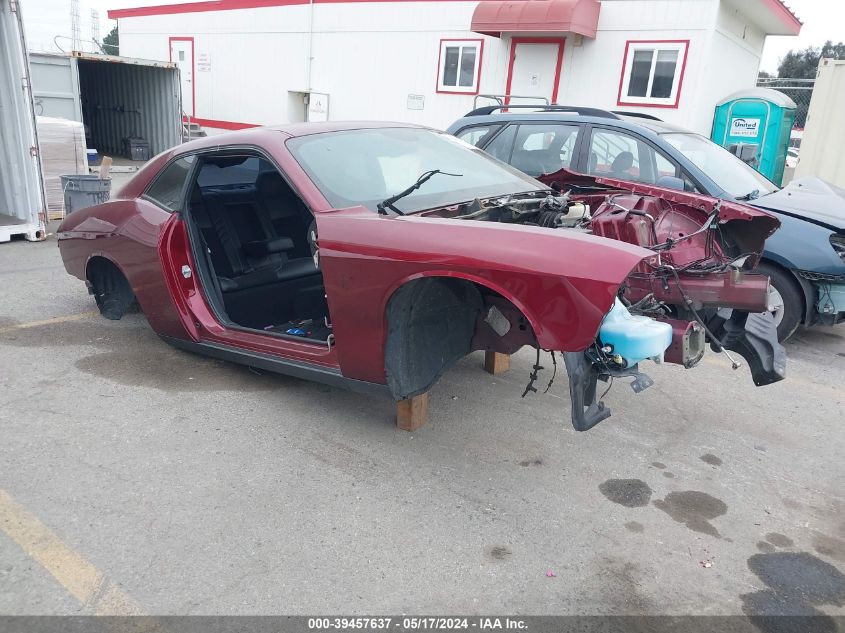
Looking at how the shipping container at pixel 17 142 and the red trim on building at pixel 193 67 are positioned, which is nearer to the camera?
the shipping container at pixel 17 142

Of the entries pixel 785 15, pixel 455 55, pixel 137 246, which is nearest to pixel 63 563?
pixel 137 246

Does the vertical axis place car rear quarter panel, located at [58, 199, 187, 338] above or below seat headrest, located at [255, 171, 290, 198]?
below

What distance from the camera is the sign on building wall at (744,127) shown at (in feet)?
40.2

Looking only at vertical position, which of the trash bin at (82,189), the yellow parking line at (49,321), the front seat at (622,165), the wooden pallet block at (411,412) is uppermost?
the front seat at (622,165)

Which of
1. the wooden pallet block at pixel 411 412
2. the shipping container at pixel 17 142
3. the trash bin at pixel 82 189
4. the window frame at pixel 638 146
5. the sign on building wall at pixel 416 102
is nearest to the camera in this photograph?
the wooden pallet block at pixel 411 412

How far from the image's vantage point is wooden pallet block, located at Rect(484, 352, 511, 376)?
4.38 meters

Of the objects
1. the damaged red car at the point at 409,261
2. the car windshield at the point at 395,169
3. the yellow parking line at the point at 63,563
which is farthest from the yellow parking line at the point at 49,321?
the car windshield at the point at 395,169

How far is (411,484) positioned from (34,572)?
1540 mm

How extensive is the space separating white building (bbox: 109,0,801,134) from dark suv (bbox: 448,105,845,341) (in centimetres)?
680

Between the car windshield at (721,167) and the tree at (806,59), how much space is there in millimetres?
Answer: 36477

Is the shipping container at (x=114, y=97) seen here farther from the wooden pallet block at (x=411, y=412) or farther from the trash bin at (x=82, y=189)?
the wooden pallet block at (x=411, y=412)

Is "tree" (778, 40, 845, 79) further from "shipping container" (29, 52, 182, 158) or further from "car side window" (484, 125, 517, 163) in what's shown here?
"car side window" (484, 125, 517, 163)

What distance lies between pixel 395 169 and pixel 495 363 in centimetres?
150

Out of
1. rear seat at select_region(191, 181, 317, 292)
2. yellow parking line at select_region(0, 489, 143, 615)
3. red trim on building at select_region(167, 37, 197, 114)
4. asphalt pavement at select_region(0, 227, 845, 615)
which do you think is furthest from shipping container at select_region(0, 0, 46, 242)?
red trim on building at select_region(167, 37, 197, 114)
